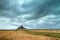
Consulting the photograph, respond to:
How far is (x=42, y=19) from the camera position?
413 centimetres

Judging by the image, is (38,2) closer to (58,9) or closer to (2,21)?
(58,9)

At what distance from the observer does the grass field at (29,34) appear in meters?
3.96

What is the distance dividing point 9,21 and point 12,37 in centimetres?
48

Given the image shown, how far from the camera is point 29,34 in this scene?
13.3ft

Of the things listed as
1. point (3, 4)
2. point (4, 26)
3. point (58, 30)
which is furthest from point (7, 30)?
point (58, 30)

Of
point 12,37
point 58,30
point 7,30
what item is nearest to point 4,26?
point 7,30

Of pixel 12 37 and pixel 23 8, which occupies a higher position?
pixel 23 8

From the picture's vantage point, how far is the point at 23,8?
164 inches

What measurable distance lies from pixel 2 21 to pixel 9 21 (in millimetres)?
207

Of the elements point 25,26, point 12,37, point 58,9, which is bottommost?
point 12,37

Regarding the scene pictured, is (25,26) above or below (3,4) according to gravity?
below

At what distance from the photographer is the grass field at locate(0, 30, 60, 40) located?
396 cm

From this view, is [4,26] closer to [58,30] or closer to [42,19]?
[42,19]

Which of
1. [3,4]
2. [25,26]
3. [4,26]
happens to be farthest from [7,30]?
[3,4]
